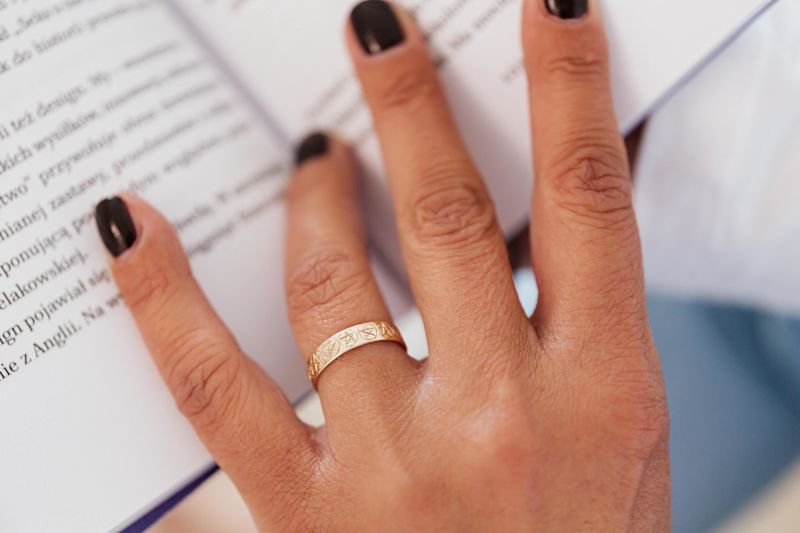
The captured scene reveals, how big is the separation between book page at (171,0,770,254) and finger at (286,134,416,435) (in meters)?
0.05

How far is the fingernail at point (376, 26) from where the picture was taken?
0.58 m

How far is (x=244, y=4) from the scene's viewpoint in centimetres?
66

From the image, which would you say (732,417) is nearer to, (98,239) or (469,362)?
(469,362)

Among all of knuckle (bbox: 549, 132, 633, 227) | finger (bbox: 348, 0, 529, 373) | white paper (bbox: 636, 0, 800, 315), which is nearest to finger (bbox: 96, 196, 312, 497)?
finger (bbox: 348, 0, 529, 373)

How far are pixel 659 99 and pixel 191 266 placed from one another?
42 centimetres

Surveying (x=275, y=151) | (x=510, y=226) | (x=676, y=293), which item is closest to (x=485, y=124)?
(x=510, y=226)

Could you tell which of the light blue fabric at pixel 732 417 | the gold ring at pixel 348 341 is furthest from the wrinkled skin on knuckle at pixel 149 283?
the light blue fabric at pixel 732 417

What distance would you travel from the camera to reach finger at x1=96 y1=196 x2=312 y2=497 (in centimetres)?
53

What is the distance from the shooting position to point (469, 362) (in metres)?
0.51

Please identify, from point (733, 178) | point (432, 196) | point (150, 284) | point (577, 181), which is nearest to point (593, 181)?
point (577, 181)

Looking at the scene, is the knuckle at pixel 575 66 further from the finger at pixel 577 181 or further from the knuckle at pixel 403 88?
the knuckle at pixel 403 88

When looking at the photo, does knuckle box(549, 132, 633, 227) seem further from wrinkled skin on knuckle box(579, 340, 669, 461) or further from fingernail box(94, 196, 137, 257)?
fingernail box(94, 196, 137, 257)

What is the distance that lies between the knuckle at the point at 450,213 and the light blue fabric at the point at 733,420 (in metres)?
0.36

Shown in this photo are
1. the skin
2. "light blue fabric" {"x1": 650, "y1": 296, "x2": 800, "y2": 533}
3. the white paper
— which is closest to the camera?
the skin
